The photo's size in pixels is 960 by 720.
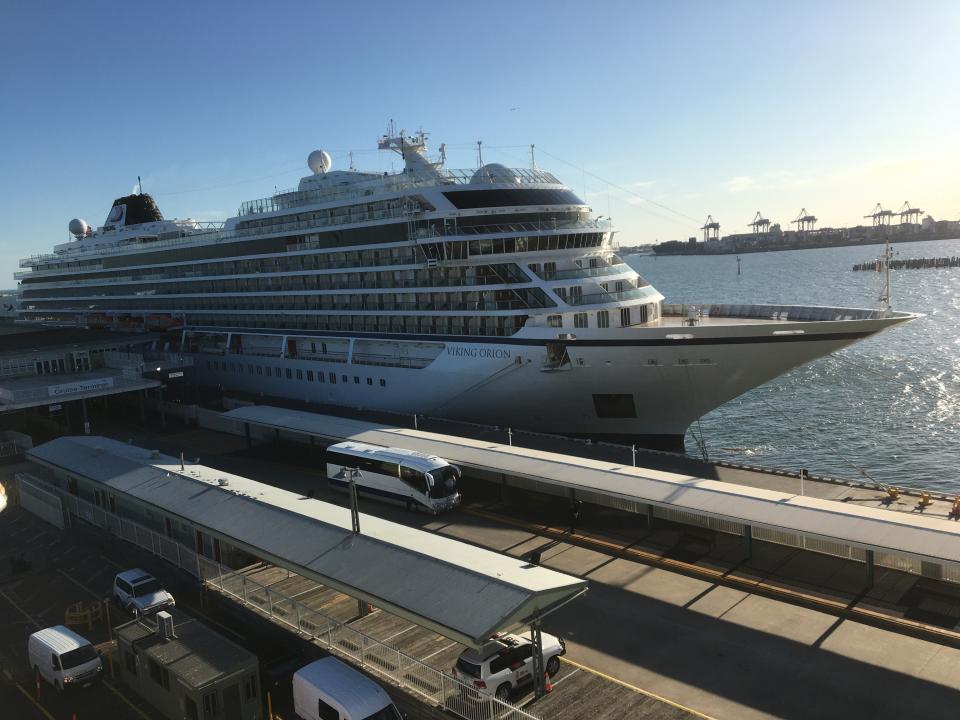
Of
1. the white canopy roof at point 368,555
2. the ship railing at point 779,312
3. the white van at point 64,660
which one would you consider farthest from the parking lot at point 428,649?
the ship railing at point 779,312

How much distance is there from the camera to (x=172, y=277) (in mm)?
52500

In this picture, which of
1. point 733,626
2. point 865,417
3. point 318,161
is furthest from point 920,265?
point 733,626

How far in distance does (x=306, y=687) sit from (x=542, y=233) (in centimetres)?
2267

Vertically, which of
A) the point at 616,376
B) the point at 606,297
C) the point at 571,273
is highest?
the point at 571,273

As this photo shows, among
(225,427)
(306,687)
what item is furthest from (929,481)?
(225,427)

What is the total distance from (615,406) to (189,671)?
64.7ft

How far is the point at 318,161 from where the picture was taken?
49250 mm

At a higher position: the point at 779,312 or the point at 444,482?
the point at 779,312

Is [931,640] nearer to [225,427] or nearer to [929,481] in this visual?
[929,481]

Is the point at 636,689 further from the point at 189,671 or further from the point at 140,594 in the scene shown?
the point at 140,594

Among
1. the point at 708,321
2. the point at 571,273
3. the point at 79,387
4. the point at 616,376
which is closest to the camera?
the point at 616,376

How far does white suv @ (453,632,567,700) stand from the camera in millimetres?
12836

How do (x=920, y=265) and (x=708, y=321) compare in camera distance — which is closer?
(x=708, y=321)

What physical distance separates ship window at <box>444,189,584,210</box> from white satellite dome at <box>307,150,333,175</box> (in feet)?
60.2
